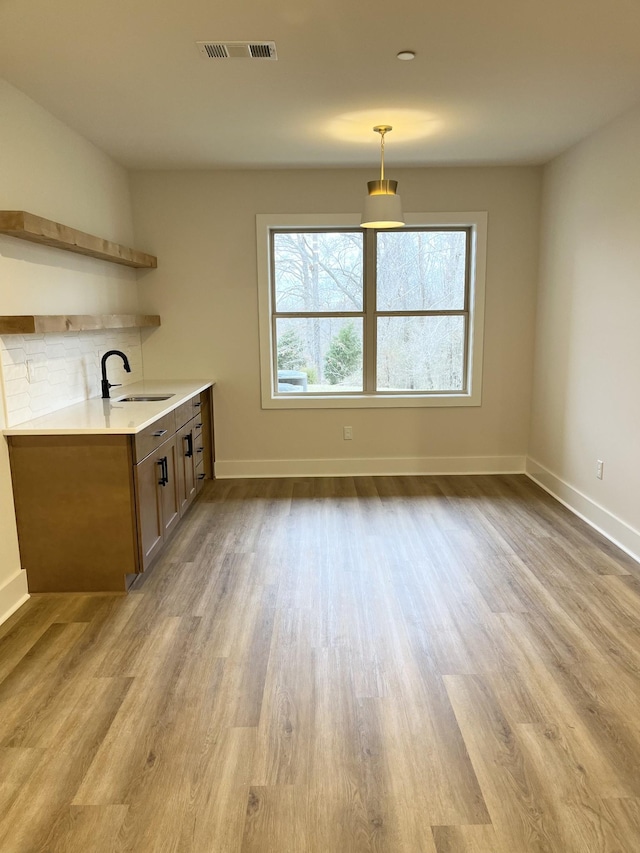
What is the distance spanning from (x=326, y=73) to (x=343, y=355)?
2595 mm

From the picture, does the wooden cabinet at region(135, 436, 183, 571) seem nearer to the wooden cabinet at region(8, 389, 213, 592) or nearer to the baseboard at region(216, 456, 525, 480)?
the wooden cabinet at region(8, 389, 213, 592)

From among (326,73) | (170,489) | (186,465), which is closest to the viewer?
(326,73)

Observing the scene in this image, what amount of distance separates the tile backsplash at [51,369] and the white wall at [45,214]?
152 mm

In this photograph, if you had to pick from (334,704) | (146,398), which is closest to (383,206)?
(146,398)

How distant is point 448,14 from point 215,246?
2.99 m

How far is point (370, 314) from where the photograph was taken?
5.14m

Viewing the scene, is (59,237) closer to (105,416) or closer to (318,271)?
(105,416)

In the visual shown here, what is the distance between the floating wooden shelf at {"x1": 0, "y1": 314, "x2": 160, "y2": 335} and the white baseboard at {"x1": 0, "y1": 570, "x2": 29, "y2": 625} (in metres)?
1.22

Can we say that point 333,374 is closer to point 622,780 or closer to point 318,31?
point 318,31

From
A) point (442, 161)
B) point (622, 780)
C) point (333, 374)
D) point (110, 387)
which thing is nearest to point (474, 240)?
point (442, 161)

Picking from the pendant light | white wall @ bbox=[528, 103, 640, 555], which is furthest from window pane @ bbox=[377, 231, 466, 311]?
the pendant light

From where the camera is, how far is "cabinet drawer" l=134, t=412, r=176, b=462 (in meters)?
3.04

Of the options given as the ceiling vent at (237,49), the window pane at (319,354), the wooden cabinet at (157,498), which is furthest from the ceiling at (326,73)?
the wooden cabinet at (157,498)

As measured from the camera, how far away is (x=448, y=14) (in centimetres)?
232
